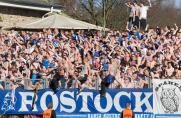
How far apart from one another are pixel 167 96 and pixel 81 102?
322 cm

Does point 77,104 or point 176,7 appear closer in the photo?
point 77,104

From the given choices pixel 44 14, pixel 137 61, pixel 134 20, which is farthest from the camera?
pixel 44 14

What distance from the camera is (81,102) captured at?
2308 centimetres

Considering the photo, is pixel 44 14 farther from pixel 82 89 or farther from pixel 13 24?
pixel 82 89

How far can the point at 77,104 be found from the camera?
23094 mm

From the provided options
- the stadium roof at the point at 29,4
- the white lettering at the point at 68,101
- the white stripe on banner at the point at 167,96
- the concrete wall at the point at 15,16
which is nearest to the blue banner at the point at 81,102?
the white lettering at the point at 68,101

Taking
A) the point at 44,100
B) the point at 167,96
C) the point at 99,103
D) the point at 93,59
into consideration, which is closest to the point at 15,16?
the point at 93,59

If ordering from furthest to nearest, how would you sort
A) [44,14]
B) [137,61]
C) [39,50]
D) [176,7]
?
[176,7] → [44,14] → [39,50] → [137,61]

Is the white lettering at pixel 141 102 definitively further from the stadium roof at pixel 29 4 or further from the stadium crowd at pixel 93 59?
the stadium roof at pixel 29 4

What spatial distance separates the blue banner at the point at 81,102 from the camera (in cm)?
2283

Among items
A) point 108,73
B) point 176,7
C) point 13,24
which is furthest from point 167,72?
point 176,7

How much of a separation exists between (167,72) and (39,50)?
20.4ft

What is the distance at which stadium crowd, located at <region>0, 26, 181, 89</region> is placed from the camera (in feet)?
74.4

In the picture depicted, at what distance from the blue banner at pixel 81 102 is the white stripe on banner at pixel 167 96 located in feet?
0.75
